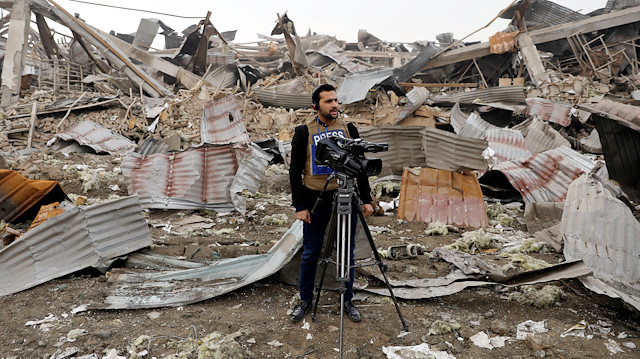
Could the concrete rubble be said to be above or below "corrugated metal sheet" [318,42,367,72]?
below

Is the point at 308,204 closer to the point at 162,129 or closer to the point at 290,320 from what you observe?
the point at 290,320

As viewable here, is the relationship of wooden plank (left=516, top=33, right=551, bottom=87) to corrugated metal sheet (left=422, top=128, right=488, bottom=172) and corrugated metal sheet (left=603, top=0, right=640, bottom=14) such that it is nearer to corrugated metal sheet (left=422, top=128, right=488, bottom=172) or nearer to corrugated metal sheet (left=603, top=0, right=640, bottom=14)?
corrugated metal sheet (left=603, top=0, right=640, bottom=14)

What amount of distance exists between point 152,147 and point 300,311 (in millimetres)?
8683

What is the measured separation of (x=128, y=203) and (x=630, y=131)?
5022 millimetres

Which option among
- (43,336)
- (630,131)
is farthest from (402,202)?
(43,336)

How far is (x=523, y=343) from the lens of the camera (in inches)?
120

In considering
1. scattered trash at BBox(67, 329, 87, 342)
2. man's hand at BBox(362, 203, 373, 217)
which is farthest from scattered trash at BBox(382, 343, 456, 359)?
scattered trash at BBox(67, 329, 87, 342)

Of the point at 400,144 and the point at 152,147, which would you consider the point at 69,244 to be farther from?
the point at 152,147

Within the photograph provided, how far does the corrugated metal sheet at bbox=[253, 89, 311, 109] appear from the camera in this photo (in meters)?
13.2

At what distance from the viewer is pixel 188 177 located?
23.6 feet

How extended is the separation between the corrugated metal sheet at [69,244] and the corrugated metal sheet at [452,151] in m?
4.37

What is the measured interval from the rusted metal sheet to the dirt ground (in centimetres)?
178

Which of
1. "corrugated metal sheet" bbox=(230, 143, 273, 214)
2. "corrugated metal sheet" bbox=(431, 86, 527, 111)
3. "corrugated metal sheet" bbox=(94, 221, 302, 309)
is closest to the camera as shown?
"corrugated metal sheet" bbox=(94, 221, 302, 309)

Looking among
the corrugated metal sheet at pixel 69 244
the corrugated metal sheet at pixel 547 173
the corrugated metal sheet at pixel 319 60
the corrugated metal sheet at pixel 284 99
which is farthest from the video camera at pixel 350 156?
the corrugated metal sheet at pixel 319 60
